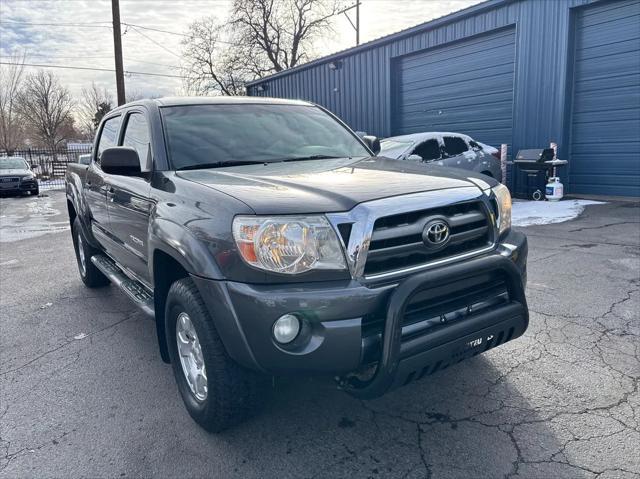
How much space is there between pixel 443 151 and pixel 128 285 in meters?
7.51

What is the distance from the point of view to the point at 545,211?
33.3ft

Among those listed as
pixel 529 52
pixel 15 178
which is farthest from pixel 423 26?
pixel 15 178

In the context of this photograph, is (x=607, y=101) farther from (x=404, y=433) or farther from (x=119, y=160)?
(x=119, y=160)

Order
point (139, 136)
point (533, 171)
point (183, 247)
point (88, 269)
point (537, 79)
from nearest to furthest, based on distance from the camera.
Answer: point (183, 247)
point (139, 136)
point (88, 269)
point (533, 171)
point (537, 79)

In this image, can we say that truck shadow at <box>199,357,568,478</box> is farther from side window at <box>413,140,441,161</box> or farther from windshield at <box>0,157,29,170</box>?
windshield at <box>0,157,29,170</box>

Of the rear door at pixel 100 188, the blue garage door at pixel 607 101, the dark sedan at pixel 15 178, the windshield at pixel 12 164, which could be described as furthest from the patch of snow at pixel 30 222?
the blue garage door at pixel 607 101

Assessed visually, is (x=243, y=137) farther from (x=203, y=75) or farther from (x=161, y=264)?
(x=203, y=75)

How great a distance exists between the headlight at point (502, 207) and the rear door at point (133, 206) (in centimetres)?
207

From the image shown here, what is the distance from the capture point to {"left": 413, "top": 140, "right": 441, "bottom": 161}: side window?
9.68m

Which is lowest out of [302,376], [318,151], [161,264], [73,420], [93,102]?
[73,420]

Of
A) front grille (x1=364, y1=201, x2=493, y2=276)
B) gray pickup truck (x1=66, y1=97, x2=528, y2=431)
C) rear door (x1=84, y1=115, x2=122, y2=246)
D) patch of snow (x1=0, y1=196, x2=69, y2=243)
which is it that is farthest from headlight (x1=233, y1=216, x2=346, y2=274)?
patch of snow (x1=0, y1=196, x2=69, y2=243)

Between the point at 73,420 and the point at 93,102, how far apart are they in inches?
2208

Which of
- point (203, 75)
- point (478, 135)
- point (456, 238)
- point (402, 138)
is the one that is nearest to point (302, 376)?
point (456, 238)

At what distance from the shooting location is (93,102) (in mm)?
52250
